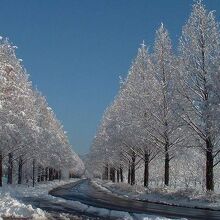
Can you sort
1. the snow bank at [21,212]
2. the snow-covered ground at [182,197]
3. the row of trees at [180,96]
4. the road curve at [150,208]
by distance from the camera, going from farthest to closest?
the row of trees at [180,96]
the snow-covered ground at [182,197]
the road curve at [150,208]
the snow bank at [21,212]

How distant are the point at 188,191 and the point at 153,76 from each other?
1251cm

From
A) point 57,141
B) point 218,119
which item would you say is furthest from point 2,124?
point 57,141

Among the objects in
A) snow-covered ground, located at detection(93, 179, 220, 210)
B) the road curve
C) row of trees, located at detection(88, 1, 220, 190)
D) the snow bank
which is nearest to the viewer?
the snow bank

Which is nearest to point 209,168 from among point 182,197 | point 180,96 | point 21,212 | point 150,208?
point 182,197

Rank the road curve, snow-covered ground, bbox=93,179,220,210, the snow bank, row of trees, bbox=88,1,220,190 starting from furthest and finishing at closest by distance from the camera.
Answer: row of trees, bbox=88,1,220,190 → snow-covered ground, bbox=93,179,220,210 → the road curve → the snow bank

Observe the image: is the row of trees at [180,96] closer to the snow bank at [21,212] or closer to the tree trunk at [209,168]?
the tree trunk at [209,168]

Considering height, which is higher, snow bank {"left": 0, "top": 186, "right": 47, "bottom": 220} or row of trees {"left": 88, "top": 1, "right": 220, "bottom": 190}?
row of trees {"left": 88, "top": 1, "right": 220, "bottom": 190}

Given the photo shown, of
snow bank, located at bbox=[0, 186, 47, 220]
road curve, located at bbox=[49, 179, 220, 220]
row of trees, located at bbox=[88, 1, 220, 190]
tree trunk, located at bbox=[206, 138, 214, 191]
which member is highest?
row of trees, located at bbox=[88, 1, 220, 190]

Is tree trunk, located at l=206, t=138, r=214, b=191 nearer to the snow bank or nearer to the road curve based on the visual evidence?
the road curve

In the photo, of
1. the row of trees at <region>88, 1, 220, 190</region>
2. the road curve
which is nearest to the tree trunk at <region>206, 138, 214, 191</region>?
the row of trees at <region>88, 1, 220, 190</region>

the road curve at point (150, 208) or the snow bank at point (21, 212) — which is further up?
the snow bank at point (21, 212)

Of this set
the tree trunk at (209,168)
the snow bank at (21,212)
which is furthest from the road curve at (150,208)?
the snow bank at (21,212)

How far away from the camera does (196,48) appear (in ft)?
109

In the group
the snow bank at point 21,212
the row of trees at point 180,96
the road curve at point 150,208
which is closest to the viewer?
the snow bank at point 21,212
